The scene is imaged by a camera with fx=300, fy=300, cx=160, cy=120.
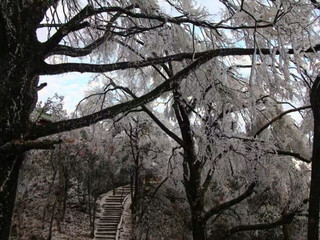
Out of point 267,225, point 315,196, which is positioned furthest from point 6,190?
point 267,225

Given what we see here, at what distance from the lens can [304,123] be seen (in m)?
4.84

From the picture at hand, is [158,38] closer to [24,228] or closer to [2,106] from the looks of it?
[2,106]

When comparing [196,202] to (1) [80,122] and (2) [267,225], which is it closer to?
(2) [267,225]

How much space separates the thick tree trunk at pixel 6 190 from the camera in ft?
6.44

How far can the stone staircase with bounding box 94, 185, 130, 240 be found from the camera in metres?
17.8

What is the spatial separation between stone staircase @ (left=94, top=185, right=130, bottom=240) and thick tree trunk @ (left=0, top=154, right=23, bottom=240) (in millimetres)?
16218

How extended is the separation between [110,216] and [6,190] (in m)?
19.4

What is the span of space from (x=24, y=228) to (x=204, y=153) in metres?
15.5

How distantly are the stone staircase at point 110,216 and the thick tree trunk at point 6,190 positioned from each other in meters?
16.2

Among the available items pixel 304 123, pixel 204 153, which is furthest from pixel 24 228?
pixel 304 123

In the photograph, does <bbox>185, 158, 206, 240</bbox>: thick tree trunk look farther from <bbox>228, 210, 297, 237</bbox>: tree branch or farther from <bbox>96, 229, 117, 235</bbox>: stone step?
<bbox>96, 229, 117, 235</bbox>: stone step

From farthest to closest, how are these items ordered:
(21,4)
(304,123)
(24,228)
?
(24,228), (304,123), (21,4)

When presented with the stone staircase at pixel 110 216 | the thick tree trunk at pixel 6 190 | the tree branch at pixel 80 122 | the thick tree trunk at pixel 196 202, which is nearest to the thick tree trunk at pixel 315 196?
the tree branch at pixel 80 122

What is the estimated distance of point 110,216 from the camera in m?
20.3
